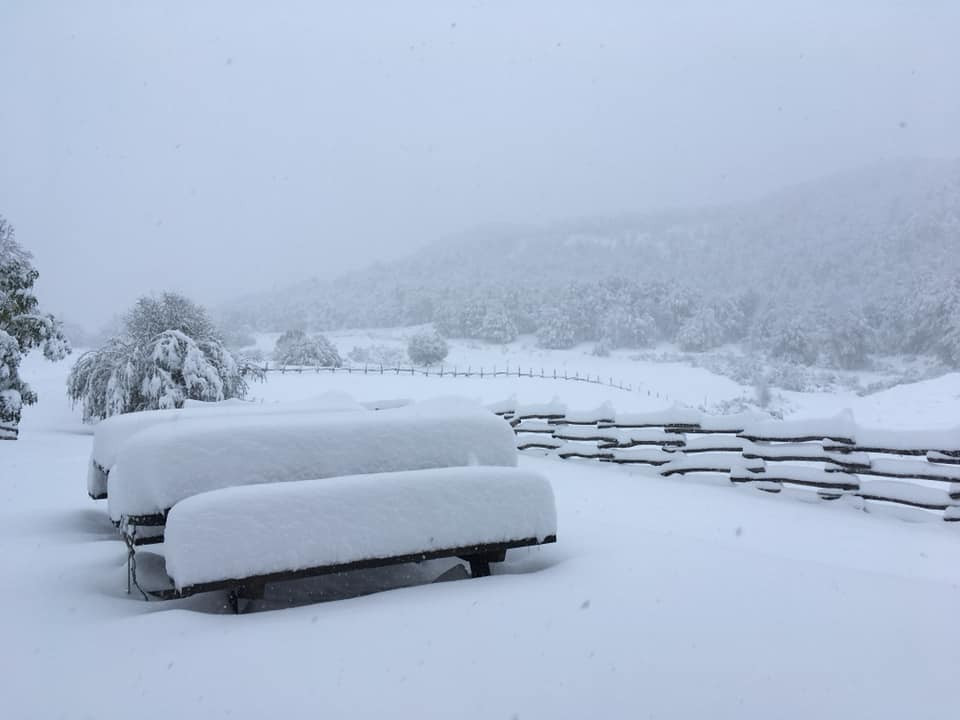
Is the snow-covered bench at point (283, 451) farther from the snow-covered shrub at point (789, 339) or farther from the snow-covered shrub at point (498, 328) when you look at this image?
the snow-covered shrub at point (498, 328)

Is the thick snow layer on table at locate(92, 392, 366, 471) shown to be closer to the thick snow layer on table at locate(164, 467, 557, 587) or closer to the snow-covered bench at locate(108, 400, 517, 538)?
the snow-covered bench at locate(108, 400, 517, 538)

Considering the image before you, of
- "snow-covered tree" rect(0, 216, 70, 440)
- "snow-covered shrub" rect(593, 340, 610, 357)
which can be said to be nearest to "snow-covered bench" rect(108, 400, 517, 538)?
"snow-covered tree" rect(0, 216, 70, 440)

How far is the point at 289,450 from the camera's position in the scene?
3.73 metres

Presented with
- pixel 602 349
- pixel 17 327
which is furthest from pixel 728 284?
pixel 17 327

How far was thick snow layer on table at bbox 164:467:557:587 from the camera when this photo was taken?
3.07 meters

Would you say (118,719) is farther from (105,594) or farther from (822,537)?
(822,537)

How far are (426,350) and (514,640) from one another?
4993 centimetres

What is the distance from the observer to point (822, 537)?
6254mm

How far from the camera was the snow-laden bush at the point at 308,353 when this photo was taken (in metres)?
47.0

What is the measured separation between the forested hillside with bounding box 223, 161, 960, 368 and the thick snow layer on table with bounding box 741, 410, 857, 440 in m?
31.8

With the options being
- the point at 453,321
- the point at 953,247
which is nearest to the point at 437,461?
the point at 953,247

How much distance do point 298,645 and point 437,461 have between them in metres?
1.56

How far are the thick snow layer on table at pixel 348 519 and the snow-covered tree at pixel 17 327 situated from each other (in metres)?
16.3

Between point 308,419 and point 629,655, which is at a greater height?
point 308,419
